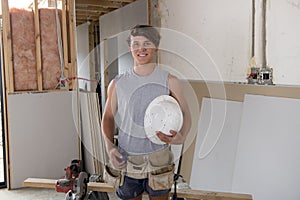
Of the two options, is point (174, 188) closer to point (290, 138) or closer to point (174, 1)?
point (290, 138)

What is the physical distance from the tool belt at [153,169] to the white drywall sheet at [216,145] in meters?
1.01

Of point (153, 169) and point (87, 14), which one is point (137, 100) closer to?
point (153, 169)

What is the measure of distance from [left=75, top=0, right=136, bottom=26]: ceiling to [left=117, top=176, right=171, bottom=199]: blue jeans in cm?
331

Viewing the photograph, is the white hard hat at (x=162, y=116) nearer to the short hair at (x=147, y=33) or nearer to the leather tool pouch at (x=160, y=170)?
the leather tool pouch at (x=160, y=170)

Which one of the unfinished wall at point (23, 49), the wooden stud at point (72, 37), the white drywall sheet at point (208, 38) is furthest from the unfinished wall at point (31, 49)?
the white drywall sheet at point (208, 38)

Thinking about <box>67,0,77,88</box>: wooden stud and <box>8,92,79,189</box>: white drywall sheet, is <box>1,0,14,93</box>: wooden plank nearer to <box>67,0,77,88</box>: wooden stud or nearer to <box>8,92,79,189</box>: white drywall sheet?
<box>8,92,79,189</box>: white drywall sheet

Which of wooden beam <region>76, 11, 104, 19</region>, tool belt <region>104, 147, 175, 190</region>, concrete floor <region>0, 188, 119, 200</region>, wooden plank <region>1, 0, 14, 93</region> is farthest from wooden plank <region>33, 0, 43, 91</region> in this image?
tool belt <region>104, 147, 175, 190</region>

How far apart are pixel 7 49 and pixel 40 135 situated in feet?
3.42

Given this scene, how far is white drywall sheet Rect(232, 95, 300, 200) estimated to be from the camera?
7.03 feet

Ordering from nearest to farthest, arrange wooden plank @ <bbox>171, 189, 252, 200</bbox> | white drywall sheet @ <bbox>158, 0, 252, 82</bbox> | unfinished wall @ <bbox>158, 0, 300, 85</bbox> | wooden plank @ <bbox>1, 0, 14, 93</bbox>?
1. wooden plank @ <bbox>171, 189, 252, 200</bbox>
2. unfinished wall @ <bbox>158, 0, 300, 85</bbox>
3. white drywall sheet @ <bbox>158, 0, 252, 82</bbox>
4. wooden plank @ <bbox>1, 0, 14, 93</bbox>

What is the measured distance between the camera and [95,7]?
520 centimetres

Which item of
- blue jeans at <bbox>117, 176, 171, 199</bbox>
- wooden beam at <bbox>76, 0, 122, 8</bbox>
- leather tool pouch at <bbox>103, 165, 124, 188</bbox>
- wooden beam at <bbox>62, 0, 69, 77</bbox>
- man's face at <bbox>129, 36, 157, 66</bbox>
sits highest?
wooden beam at <bbox>76, 0, 122, 8</bbox>

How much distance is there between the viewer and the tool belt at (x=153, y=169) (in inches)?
70.2

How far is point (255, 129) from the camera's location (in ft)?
8.05
